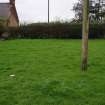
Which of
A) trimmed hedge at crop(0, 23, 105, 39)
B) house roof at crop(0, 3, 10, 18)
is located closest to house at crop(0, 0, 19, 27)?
house roof at crop(0, 3, 10, 18)

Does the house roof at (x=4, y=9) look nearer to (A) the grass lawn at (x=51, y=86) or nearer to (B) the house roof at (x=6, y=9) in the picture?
(B) the house roof at (x=6, y=9)

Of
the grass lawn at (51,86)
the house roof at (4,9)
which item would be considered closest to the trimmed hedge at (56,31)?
the house roof at (4,9)

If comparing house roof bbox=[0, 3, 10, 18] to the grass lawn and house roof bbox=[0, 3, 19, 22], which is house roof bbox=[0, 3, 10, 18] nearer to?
house roof bbox=[0, 3, 19, 22]

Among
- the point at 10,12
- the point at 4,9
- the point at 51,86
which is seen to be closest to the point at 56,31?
the point at 10,12

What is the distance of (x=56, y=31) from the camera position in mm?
40375

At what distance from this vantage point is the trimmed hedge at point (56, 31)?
4038 cm

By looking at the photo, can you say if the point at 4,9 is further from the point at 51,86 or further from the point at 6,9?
the point at 51,86

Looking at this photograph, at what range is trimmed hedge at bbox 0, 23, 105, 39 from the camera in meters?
40.4

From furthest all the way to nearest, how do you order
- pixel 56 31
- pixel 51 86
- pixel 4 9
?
pixel 4 9, pixel 56 31, pixel 51 86

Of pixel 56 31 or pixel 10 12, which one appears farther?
pixel 10 12

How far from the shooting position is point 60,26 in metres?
40.5

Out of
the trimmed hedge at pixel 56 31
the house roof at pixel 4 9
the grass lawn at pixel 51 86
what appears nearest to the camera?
the grass lawn at pixel 51 86

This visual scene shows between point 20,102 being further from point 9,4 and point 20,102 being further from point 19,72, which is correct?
point 9,4

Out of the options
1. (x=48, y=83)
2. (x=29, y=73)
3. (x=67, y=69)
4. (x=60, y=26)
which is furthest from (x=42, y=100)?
(x=60, y=26)
